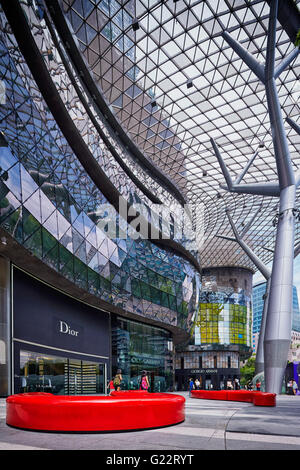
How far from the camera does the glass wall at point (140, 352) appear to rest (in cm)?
3244

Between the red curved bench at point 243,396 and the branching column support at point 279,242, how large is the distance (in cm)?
208

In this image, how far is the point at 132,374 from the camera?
3425 centimetres

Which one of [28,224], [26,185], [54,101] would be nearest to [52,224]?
[28,224]

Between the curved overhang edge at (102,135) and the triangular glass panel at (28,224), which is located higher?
the curved overhang edge at (102,135)

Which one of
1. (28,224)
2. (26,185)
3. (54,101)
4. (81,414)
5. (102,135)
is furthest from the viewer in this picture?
(102,135)

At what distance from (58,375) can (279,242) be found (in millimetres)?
15406

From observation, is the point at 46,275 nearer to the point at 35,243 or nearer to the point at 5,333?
the point at 35,243

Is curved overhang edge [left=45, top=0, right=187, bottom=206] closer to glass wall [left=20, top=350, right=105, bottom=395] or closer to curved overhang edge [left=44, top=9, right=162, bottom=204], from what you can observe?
curved overhang edge [left=44, top=9, right=162, bottom=204]

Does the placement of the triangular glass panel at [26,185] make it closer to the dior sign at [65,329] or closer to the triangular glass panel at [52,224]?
the triangular glass panel at [52,224]

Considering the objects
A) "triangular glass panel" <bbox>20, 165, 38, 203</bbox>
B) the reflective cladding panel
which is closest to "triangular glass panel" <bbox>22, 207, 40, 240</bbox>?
the reflective cladding panel

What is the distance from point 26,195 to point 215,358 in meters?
81.1

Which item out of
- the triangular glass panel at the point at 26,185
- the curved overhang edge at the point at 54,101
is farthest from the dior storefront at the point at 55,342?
the curved overhang edge at the point at 54,101

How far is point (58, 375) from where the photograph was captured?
22.9m

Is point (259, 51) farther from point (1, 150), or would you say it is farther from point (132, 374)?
point (132, 374)
